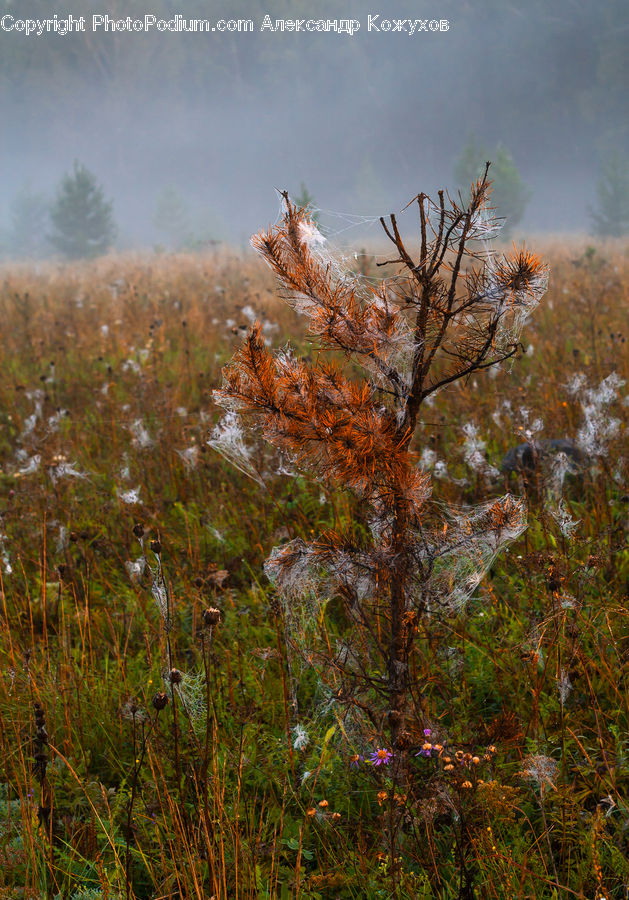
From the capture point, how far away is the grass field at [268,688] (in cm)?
159

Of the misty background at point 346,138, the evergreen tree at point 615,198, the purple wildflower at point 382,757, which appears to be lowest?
the purple wildflower at point 382,757

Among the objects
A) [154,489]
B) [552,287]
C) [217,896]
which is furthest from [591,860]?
[552,287]

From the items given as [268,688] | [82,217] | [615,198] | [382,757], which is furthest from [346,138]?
[382,757]

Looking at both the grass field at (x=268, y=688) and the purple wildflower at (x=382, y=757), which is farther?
the purple wildflower at (x=382, y=757)

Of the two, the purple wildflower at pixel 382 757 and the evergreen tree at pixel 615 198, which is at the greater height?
the evergreen tree at pixel 615 198

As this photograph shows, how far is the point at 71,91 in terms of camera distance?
194375mm

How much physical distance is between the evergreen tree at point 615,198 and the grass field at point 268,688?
155 feet

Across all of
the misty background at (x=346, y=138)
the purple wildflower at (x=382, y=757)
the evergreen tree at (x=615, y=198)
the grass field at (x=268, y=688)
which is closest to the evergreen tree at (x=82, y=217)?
the evergreen tree at (x=615, y=198)

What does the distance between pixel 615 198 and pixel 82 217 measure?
41796mm

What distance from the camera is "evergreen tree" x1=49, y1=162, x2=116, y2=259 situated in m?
45.7

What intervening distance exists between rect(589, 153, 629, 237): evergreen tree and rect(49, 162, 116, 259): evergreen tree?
38433 mm

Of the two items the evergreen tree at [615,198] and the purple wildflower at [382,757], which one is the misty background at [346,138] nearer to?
the evergreen tree at [615,198]

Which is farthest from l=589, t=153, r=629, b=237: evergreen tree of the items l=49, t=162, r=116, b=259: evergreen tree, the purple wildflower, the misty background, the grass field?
the misty background

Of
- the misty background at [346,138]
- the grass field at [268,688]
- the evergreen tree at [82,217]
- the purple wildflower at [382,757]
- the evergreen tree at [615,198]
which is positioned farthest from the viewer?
the misty background at [346,138]
